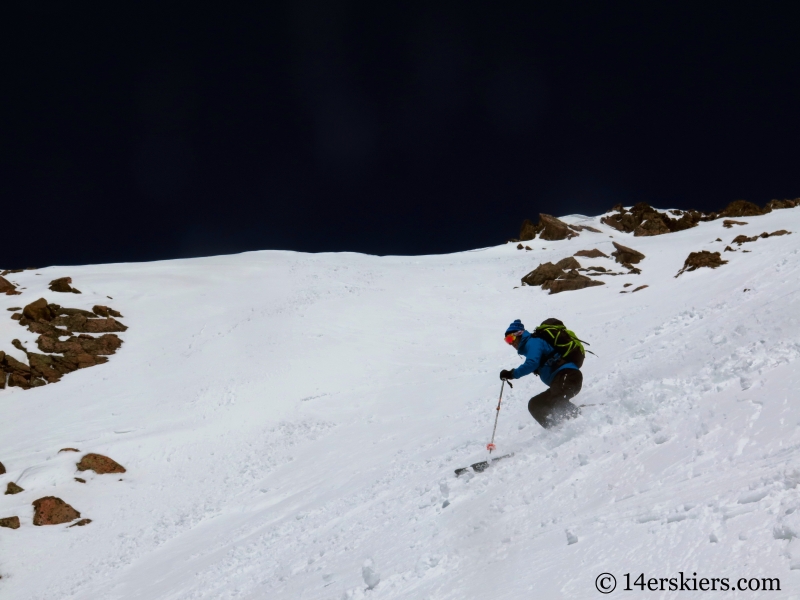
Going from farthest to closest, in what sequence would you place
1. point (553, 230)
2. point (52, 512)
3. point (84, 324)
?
point (553, 230) < point (84, 324) < point (52, 512)

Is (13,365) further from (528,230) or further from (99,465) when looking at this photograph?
(528,230)

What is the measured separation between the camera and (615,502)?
499 cm

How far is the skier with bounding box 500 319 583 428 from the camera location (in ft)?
26.4

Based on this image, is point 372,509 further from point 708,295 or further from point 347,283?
point 347,283

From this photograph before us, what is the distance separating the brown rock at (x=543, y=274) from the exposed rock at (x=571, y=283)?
5.05 feet

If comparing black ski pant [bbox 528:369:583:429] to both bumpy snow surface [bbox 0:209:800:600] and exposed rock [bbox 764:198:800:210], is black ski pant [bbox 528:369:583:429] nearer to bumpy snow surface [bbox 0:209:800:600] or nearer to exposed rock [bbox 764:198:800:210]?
bumpy snow surface [bbox 0:209:800:600]

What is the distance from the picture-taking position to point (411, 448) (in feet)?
38.9

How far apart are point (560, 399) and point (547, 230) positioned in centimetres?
5297

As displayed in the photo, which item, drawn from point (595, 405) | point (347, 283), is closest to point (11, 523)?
point (595, 405)

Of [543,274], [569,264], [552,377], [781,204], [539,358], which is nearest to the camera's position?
[539,358]

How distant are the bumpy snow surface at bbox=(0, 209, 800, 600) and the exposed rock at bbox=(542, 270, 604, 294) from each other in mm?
1123

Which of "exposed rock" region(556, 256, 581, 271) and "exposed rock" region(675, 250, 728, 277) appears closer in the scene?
"exposed rock" region(675, 250, 728, 277)

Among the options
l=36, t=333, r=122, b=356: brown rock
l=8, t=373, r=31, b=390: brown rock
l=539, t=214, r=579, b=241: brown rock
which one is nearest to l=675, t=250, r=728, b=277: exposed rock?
l=539, t=214, r=579, b=241: brown rock

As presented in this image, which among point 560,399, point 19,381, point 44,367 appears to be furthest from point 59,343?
point 560,399
